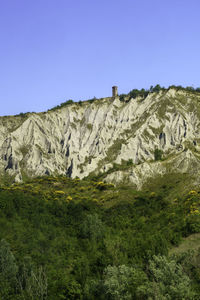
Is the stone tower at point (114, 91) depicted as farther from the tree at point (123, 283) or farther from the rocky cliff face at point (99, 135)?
the tree at point (123, 283)

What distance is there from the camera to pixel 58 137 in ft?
594

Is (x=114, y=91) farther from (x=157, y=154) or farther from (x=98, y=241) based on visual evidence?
(x=98, y=241)

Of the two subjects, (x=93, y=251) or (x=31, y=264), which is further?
(x=93, y=251)

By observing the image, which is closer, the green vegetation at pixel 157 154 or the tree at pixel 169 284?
the tree at pixel 169 284

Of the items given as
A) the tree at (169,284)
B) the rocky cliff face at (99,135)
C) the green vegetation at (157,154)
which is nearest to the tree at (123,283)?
the tree at (169,284)

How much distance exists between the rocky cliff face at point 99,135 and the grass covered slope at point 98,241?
114 feet

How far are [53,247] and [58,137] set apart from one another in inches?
4264

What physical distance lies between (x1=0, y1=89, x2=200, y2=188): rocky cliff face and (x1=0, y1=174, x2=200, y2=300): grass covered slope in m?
34.8

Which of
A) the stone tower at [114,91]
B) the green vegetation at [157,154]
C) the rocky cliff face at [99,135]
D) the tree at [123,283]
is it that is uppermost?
the stone tower at [114,91]

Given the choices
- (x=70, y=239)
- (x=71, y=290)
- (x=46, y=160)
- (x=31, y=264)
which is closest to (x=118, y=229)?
(x=70, y=239)

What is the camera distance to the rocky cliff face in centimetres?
15662

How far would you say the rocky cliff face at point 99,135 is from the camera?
156625 millimetres

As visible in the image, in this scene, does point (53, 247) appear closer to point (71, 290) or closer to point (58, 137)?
point (71, 290)

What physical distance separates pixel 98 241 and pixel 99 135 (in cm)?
9800
